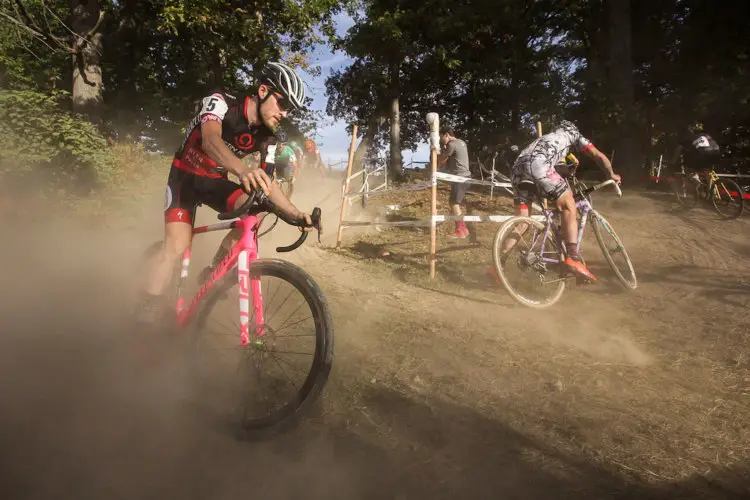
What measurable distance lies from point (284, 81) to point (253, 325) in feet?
5.49

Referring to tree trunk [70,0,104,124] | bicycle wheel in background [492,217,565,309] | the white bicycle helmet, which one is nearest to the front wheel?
the white bicycle helmet

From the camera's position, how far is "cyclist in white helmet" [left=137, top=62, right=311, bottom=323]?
3.03m

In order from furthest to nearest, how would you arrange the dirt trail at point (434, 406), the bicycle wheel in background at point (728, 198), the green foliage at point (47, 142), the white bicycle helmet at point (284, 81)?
the bicycle wheel in background at point (728, 198), the green foliage at point (47, 142), the white bicycle helmet at point (284, 81), the dirt trail at point (434, 406)

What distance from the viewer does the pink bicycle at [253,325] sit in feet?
8.70

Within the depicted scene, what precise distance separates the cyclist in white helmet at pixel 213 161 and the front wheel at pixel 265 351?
442 millimetres

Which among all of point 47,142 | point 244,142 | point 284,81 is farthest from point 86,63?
point 284,81

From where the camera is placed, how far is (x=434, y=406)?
9.70 ft

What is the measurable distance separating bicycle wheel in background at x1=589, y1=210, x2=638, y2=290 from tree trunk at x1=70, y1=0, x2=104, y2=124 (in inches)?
537

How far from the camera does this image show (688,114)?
17.4m

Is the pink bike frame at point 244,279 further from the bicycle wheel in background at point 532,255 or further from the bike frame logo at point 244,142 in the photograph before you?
the bicycle wheel in background at point 532,255

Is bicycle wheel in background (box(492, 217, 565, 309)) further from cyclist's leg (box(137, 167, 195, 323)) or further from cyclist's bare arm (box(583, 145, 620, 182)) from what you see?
cyclist's leg (box(137, 167, 195, 323))

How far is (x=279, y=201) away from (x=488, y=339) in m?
2.43

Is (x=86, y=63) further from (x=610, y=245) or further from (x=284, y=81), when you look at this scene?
(x=610, y=245)

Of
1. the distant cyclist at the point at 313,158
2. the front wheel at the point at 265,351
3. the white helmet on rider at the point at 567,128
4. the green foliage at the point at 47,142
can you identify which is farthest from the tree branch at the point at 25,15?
the white helmet on rider at the point at 567,128
